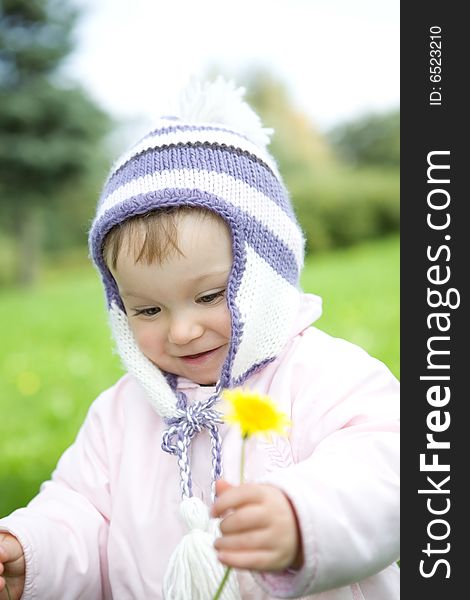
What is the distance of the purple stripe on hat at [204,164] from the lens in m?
1.55

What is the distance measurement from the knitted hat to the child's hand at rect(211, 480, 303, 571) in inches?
17.3

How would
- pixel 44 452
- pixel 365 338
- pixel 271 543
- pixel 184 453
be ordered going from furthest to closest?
pixel 365 338 → pixel 44 452 → pixel 184 453 → pixel 271 543

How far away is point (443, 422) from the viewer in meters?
1.25

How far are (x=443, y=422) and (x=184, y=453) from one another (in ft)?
1.60

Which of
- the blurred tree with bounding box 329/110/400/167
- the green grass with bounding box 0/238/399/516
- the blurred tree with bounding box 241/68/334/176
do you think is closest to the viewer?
the green grass with bounding box 0/238/399/516

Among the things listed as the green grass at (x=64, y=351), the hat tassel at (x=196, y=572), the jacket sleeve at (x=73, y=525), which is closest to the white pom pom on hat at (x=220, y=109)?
the jacket sleeve at (x=73, y=525)

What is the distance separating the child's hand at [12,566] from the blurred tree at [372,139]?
1269cm

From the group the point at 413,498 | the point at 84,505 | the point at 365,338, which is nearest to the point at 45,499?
the point at 84,505

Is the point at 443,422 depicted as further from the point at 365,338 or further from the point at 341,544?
the point at 365,338

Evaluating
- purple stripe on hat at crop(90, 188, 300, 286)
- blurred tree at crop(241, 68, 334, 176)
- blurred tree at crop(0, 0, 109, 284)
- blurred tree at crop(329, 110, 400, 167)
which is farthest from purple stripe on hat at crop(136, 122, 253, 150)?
blurred tree at crop(241, 68, 334, 176)

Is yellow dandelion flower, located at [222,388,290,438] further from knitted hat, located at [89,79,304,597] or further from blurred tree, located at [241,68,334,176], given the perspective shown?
blurred tree, located at [241,68,334,176]

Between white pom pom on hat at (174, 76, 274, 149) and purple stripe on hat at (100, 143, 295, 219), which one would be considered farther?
white pom pom on hat at (174, 76, 274, 149)

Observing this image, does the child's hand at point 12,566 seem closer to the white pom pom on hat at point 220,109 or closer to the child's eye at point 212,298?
the child's eye at point 212,298

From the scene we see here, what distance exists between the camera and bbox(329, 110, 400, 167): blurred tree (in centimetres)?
1383
